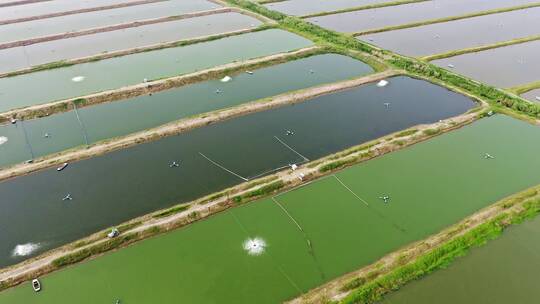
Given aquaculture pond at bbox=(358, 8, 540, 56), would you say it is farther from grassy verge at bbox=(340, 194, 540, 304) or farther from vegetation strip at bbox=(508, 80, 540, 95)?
grassy verge at bbox=(340, 194, 540, 304)

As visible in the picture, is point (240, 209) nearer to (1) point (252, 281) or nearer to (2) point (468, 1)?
(1) point (252, 281)

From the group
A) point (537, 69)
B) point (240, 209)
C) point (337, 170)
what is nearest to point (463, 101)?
point (537, 69)

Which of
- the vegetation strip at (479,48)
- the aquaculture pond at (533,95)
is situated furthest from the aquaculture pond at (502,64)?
Answer: the aquaculture pond at (533,95)

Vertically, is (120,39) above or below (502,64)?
above

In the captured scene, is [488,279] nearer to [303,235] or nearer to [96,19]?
[303,235]

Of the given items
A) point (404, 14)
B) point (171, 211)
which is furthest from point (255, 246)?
point (404, 14)

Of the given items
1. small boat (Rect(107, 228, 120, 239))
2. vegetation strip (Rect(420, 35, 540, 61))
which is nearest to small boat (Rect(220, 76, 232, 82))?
small boat (Rect(107, 228, 120, 239))
